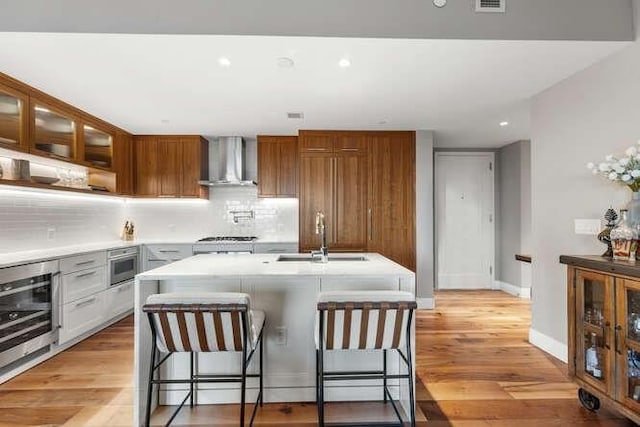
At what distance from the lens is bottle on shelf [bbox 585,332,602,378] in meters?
2.17

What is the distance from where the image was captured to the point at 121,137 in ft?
15.8

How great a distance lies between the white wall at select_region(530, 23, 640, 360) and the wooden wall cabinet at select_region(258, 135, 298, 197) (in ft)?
9.81

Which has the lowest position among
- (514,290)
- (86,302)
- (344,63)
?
(514,290)

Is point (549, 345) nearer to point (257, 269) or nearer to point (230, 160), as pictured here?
point (257, 269)

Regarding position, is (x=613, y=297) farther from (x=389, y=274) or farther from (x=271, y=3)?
(x=271, y=3)

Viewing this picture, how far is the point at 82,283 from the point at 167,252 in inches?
50.3

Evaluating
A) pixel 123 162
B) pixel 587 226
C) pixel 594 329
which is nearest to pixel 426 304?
pixel 587 226

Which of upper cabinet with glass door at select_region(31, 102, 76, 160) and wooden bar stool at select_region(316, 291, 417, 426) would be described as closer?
wooden bar stool at select_region(316, 291, 417, 426)

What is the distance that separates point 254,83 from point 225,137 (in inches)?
89.6

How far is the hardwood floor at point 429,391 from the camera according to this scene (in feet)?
7.27

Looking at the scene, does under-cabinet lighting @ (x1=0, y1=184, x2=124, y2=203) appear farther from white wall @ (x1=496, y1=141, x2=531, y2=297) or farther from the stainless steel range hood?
white wall @ (x1=496, y1=141, x2=531, y2=297)

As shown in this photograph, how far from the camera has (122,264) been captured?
167 inches

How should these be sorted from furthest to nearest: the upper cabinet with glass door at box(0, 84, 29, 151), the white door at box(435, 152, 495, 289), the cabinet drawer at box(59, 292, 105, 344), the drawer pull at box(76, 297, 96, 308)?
the white door at box(435, 152, 495, 289)
the drawer pull at box(76, 297, 96, 308)
the cabinet drawer at box(59, 292, 105, 344)
the upper cabinet with glass door at box(0, 84, 29, 151)

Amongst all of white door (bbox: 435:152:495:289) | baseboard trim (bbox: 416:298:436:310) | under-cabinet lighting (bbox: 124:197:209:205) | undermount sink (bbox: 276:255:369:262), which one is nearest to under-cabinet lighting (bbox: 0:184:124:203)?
under-cabinet lighting (bbox: 124:197:209:205)
